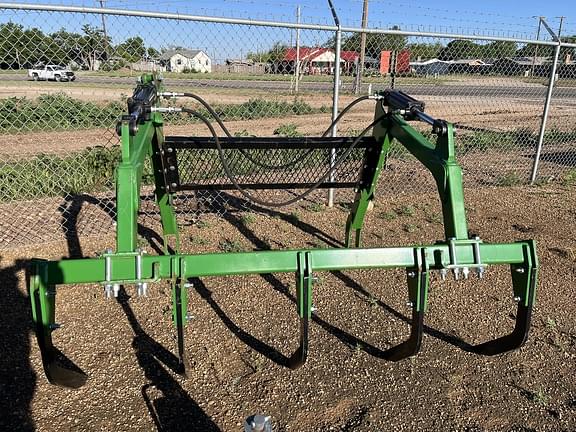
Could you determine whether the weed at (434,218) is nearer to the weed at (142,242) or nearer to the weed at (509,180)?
the weed at (509,180)

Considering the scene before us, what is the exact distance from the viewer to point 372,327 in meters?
3.47

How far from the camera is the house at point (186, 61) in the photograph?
6496 mm

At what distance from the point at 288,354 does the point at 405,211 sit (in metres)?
2.95

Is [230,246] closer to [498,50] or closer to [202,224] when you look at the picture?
[202,224]

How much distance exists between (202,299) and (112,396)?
3.68ft

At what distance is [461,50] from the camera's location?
6.86 m

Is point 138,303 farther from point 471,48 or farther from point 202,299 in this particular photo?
point 471,48

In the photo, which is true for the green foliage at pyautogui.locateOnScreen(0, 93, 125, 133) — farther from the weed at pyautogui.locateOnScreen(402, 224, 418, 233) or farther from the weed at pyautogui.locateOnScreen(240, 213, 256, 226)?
the weed at pyautogui.locateOnScreen(402, 224, 418, 233)

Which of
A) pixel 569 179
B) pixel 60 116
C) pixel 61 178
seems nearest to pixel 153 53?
pixel 61 178

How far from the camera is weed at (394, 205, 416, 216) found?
5574 mm

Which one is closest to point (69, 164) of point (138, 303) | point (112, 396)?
point (138, 303)

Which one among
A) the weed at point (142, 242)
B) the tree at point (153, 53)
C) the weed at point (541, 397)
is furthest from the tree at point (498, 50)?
the weed at point (541, 397)

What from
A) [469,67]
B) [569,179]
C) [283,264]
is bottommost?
[569,179]

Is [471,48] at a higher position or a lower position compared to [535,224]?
higher
